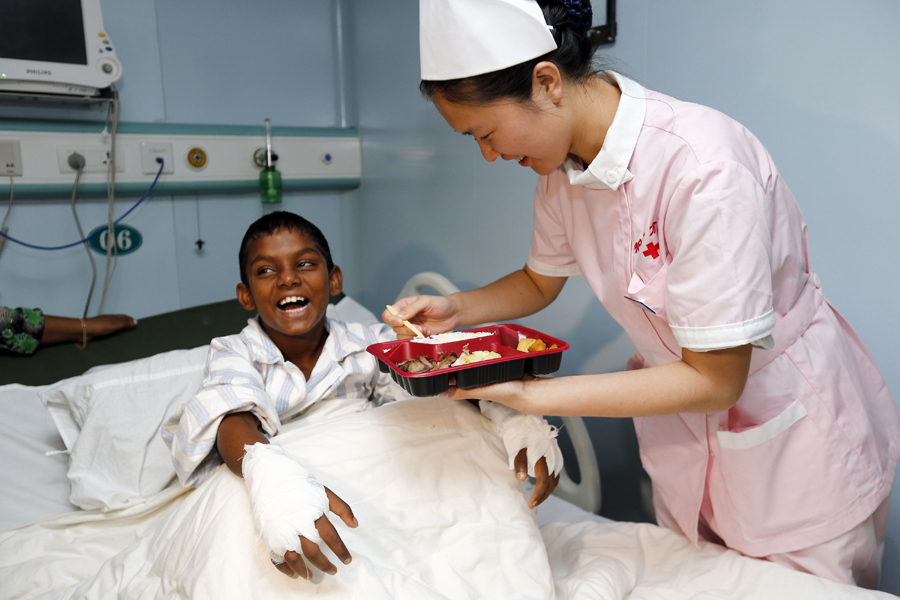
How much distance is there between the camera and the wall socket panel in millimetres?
2186

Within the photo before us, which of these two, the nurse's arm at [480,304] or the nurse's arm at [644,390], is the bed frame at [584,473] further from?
the nurse's arm at [644,390]

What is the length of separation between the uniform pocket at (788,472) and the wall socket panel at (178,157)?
7.09ft

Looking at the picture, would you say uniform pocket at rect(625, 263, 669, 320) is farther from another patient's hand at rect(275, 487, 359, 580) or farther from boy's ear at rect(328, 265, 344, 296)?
boy's ear at rect(328, 265, 344, 296)

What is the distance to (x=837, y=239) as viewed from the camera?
1.52 metres

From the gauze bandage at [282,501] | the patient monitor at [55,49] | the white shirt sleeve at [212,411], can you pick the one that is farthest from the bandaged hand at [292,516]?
the patient monitor at [55,49]

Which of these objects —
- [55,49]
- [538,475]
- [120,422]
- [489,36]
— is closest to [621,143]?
[489,36]

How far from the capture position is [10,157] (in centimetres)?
214

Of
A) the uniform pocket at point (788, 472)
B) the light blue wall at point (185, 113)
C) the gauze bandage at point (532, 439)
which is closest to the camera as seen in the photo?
the uniform pocket at point (788, 472)

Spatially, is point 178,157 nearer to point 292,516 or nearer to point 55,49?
point 55,49

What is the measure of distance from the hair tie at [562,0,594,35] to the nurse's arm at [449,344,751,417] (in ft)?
1.99

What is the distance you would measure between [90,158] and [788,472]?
2.42 metres

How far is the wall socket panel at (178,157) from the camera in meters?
2.19

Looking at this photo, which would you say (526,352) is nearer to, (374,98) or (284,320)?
(284,320)

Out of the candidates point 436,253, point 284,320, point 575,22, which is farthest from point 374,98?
point 575,22
